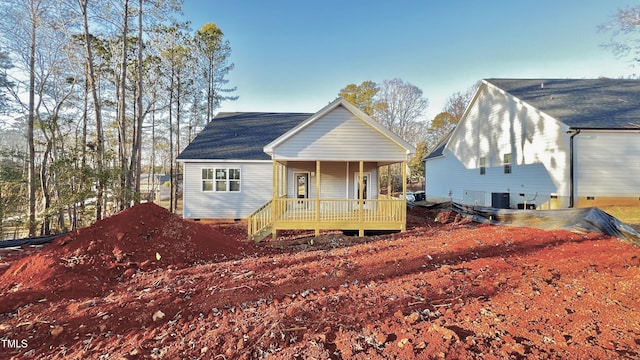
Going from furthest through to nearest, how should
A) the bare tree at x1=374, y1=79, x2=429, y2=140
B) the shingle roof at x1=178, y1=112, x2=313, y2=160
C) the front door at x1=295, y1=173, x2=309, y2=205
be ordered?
the bare tree at x1=374, y1=79, x2=429, y2=140
the shingle roof at x1=178, y1=112, x2=313, y2=160
the front door at x1=295, y1=173, x2=309, y2=205

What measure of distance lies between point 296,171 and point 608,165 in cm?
1360

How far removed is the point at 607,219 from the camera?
22.3 ft

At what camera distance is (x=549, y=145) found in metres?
12.3

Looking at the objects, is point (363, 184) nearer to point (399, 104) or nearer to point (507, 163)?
point (507, 163)

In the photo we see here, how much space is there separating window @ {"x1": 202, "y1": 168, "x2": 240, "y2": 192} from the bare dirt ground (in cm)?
725

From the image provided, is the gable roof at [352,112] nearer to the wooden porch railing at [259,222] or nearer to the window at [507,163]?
the wooden porch railing at [259,222]

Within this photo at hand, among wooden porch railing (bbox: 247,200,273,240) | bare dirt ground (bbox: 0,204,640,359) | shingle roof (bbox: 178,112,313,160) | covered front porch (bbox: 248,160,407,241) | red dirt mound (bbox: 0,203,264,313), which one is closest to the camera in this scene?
bare dirt ground (bbox: 0,204,640,359)

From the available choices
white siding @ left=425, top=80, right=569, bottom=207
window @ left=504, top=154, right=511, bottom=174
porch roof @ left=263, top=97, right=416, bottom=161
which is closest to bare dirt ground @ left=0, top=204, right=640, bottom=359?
porch roof @ left=263, top=97, right=416, bottom=161

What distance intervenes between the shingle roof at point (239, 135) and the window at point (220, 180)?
711 millimetres

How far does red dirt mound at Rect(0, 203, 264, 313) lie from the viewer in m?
4.79

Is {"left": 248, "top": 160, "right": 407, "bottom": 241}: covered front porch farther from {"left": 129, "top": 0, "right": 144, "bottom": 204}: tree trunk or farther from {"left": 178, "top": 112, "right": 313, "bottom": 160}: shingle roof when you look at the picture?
{"left": 129, "top": 0, "right": 144, "bottom": 204}: tree trunk

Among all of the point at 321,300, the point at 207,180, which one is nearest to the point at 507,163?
the point at 321,300

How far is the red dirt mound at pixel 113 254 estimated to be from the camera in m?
4.79

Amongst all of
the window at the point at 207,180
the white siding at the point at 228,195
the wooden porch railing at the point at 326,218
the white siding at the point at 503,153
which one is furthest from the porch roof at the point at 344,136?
the white siding at the point at 503,153
